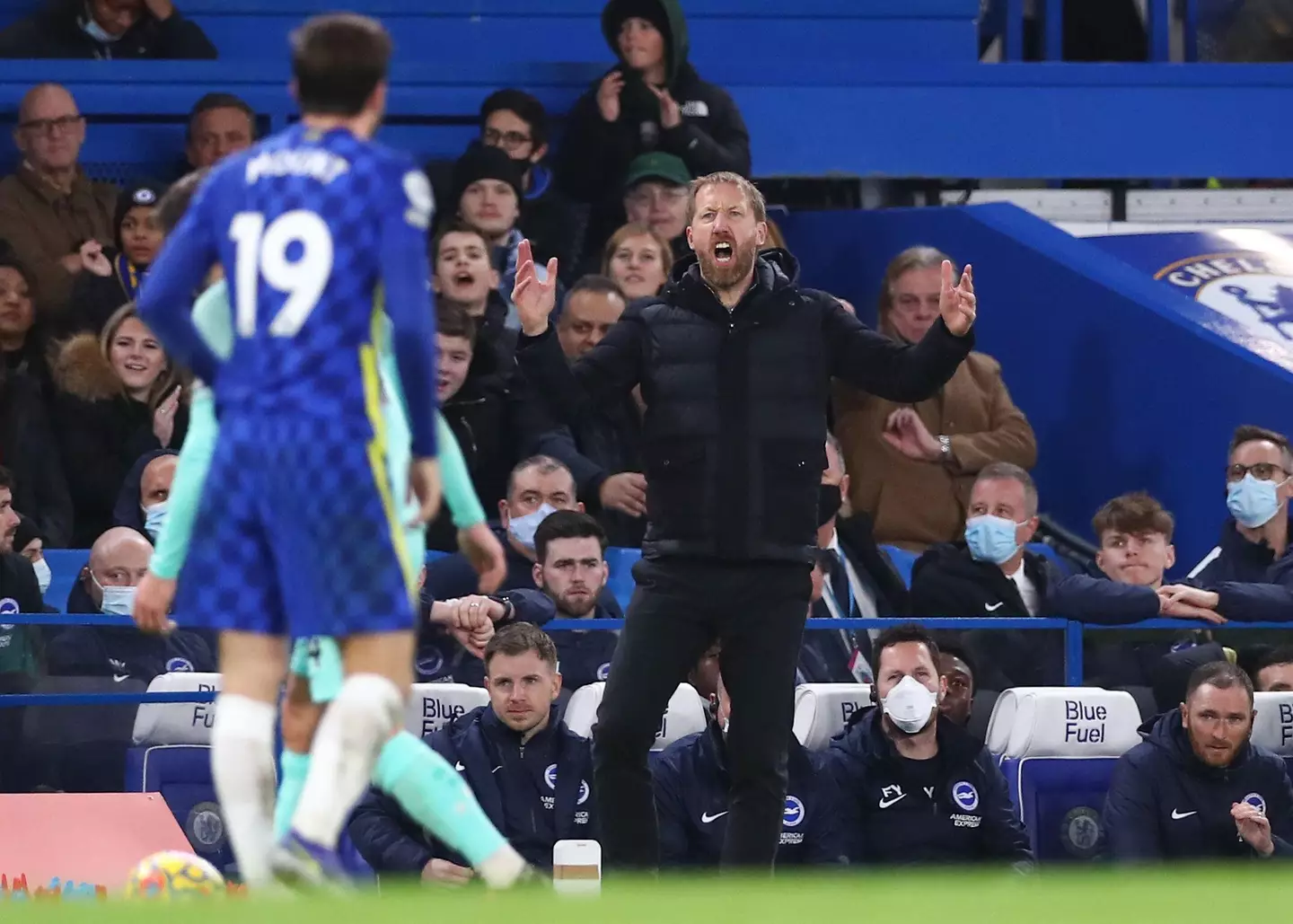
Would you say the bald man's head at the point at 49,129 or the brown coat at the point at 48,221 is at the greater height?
the bald man's head at the point at 49,129

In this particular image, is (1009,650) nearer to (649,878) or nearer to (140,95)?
(649,878)

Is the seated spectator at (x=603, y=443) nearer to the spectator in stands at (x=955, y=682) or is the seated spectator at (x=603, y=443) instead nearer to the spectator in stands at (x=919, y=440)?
the spectator in stands at (x=919, y=440)

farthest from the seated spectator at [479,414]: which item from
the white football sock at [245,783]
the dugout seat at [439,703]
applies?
the white football sock at [245,783]

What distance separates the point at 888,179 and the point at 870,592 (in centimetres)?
420

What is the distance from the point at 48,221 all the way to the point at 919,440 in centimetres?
384

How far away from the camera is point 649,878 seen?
21.4 feet

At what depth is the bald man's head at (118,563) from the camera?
8.44 m

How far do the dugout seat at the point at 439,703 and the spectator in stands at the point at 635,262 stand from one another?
2815 millimetres

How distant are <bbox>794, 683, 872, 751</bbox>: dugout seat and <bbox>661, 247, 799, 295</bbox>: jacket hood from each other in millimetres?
1736

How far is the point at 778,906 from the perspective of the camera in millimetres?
4285

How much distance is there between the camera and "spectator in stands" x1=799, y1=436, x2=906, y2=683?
868cm

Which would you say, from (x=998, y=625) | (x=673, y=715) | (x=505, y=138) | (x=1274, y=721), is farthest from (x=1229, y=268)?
(x=673, y=715)

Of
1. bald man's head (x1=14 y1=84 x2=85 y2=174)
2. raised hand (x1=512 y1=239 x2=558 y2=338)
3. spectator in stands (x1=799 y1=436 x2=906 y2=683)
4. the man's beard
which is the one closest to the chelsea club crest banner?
spectator in stands (x1=799 y1=436 x2=906 y2=683)

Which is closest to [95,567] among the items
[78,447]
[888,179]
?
[78,447]
